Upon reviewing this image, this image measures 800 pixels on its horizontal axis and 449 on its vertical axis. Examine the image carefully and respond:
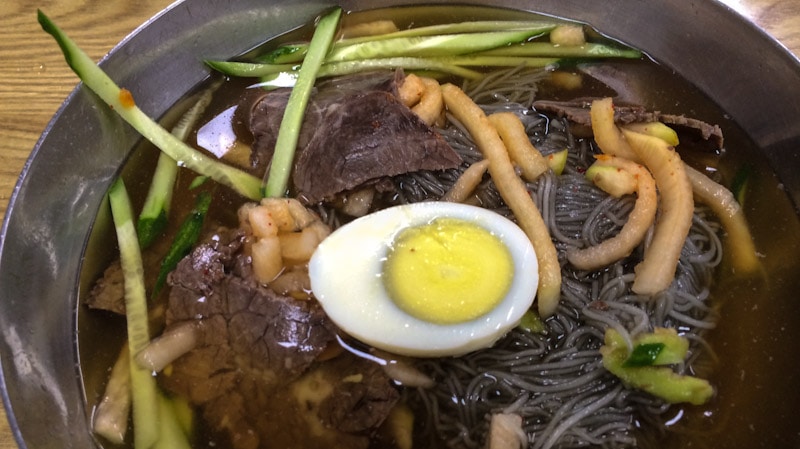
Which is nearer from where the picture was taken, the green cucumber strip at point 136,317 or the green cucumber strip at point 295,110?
the green cucumber strip at point 136,317

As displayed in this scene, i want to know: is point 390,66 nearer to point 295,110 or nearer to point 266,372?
point 295,110

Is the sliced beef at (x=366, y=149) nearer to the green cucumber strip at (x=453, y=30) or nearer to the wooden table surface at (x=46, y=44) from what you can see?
the green cucumber strip at (x=453, y=30)

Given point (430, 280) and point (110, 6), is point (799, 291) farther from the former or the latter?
point (110, 6)

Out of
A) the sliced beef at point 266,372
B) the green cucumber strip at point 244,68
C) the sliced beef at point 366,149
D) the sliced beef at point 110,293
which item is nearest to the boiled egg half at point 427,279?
→ the sliced beef at point 266,372

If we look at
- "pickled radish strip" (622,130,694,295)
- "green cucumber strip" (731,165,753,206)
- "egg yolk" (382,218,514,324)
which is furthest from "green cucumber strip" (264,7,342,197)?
"green cucumber strip" (731,165,753,206)

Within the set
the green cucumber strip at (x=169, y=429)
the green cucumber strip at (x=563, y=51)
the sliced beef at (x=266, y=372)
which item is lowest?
the green cucumber strip at (x=169, y=429)

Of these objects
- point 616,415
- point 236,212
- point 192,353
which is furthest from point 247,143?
point 616,415

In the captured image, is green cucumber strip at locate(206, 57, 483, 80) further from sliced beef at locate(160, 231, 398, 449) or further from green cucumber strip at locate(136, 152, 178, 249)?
sliced beef at locate(160, 231, 398, 449)
